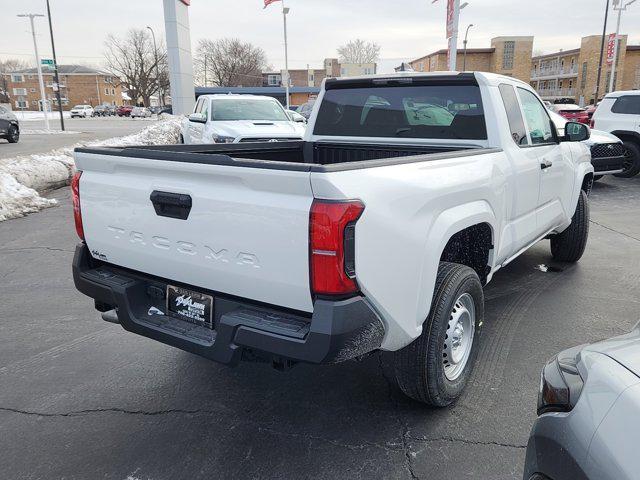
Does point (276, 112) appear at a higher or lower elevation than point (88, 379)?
higher

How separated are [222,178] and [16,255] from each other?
5166mm

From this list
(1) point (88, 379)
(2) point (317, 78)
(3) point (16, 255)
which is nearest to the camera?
(1) point (88, 379)

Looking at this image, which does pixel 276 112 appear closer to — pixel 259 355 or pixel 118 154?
pixel 118 154

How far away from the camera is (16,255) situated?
6.22m

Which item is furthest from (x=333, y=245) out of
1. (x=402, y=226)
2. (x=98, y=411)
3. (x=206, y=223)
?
(x=98, y=411)

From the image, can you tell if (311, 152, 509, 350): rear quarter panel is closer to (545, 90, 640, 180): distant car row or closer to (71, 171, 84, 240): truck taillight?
(71, 171, 84, 240): truck taillight

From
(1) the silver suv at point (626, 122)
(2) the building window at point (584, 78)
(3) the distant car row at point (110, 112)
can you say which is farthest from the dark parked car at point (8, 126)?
(2) the building window at point (584, 78)

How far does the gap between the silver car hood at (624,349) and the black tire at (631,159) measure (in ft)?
40.2

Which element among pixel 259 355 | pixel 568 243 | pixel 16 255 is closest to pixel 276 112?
pixel 16 255

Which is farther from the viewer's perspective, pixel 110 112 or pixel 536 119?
pixel 110 112

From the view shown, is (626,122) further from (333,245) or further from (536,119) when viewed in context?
(333,245)

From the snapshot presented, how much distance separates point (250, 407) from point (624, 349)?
2124 millimetres

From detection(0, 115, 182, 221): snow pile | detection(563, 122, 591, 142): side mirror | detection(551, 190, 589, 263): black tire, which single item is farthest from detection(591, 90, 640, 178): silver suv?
detection(0, 115, 182, 221): snow pile

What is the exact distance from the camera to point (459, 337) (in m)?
3.04
